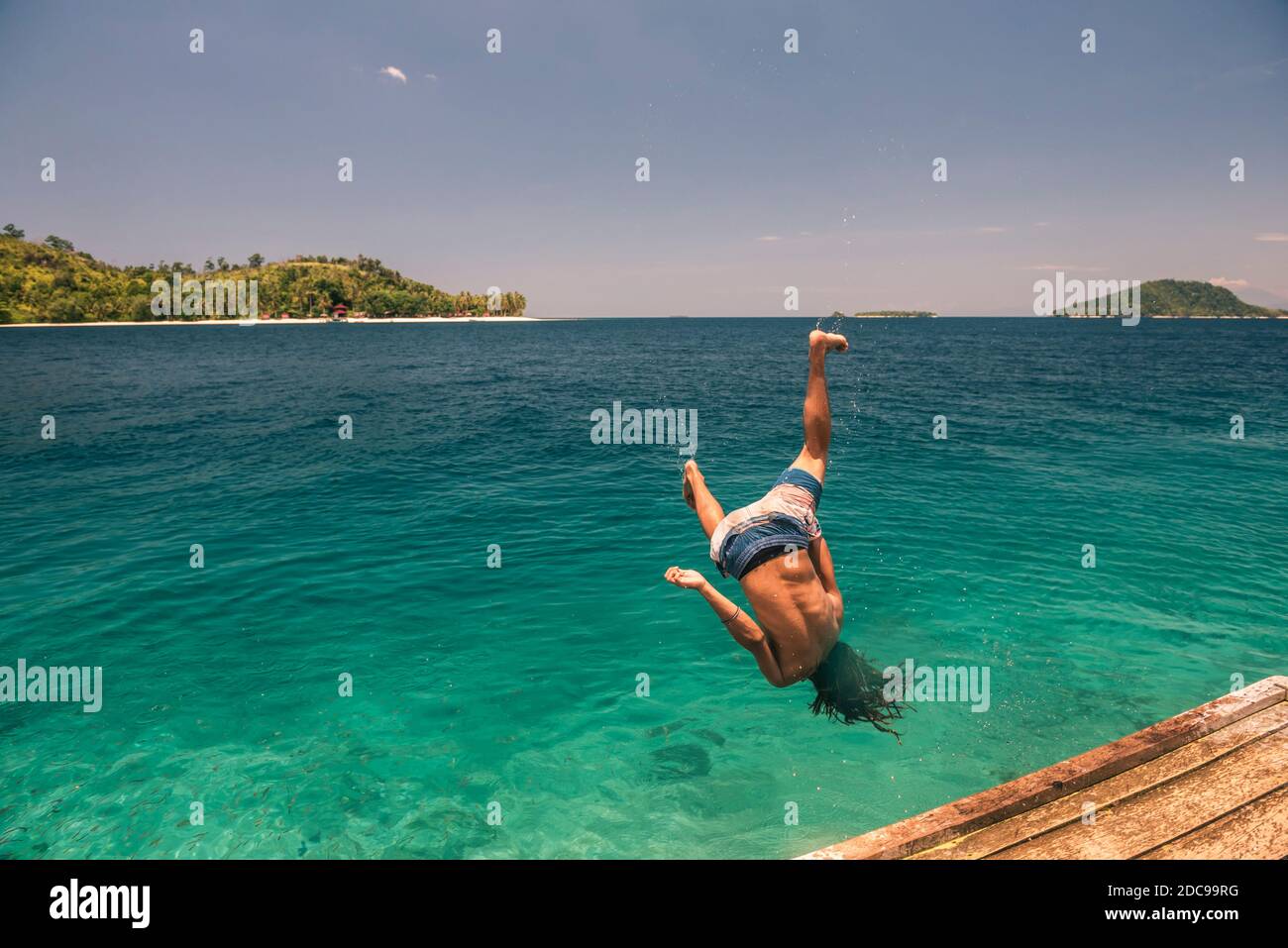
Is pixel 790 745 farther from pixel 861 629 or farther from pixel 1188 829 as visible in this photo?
pixel 1188 829

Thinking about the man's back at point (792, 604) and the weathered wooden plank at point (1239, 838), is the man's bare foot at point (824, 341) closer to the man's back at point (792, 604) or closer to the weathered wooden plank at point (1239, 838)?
the man's back at point (792, 604)

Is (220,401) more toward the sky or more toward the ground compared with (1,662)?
more toward the sky

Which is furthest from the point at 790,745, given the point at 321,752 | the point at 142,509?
the point at 142,509

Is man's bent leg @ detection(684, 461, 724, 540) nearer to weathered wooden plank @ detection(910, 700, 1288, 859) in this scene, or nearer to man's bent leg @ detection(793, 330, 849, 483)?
man's bent leg @ detection(793, 330, 849, 483)

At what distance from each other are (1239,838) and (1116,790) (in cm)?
77

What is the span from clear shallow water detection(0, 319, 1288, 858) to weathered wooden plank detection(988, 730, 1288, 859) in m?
3.15

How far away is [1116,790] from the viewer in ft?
17.0

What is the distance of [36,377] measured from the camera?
53.6m

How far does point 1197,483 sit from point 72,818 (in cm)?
3039

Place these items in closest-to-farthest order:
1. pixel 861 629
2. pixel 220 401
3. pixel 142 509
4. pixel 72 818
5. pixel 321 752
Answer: pixel 72 818 < pixel 321 752 < pixel 861 629 < pixel 142 509 < pixel 220 401

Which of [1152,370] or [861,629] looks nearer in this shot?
[861,629]

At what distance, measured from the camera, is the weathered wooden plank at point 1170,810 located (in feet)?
15.2

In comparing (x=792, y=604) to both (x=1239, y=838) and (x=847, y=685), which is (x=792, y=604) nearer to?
(x=847, y=685)
